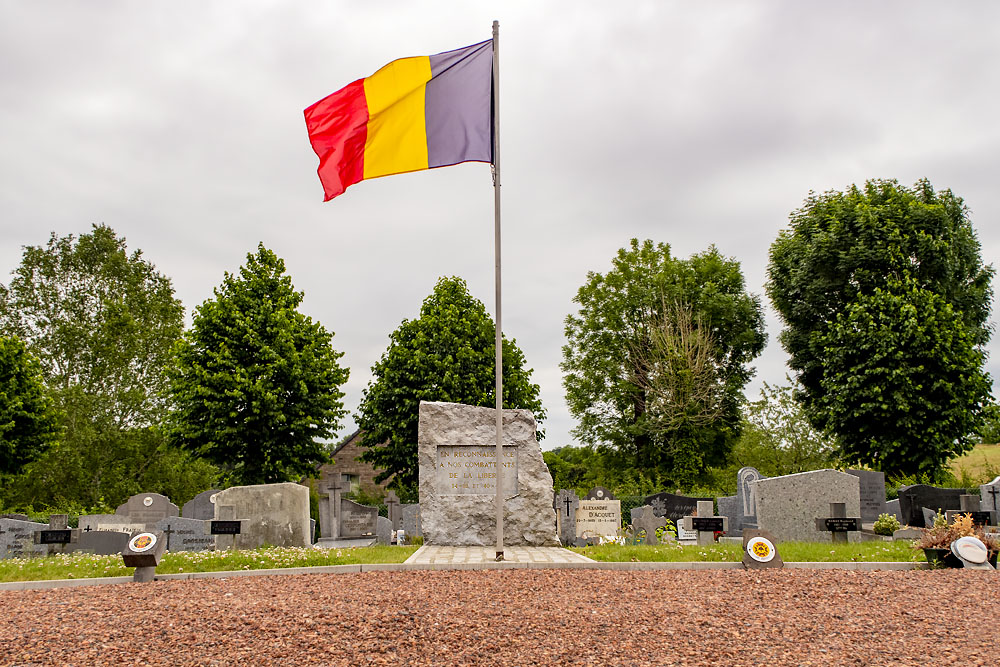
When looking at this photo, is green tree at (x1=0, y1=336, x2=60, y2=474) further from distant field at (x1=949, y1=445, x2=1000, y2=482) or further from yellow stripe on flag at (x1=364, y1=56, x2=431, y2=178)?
distant field at (x1=949, y1=445, x2=1000, y2=482)

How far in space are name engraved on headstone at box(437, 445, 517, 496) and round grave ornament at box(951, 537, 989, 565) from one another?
281 inches

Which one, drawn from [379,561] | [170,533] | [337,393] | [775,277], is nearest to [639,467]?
[775,277]

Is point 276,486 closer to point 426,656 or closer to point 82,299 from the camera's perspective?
point 426,656

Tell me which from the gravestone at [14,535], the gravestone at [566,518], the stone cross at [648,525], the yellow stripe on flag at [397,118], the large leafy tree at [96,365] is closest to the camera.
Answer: the yellow stripe on flag at [397,118]

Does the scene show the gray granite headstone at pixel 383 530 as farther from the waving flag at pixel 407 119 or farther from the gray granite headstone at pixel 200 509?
the waving flag at pixel 407 119

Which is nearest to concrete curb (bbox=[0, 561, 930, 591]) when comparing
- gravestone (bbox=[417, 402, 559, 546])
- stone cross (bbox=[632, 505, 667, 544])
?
gravestone (bbox=[417, 402, 559, 546])

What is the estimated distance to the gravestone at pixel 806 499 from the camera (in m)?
15.1

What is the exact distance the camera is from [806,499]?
50.2 feet

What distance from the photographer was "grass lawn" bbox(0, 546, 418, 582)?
9.39m

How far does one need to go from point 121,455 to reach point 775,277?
29.6 m

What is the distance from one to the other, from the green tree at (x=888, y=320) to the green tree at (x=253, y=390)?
17.9 m

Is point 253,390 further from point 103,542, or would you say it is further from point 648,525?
point 648,525

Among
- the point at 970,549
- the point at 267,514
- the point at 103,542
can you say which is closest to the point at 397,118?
the point at 267,514

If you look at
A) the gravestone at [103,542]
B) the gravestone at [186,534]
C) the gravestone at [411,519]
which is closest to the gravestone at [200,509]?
the gravestone at [186,534]
